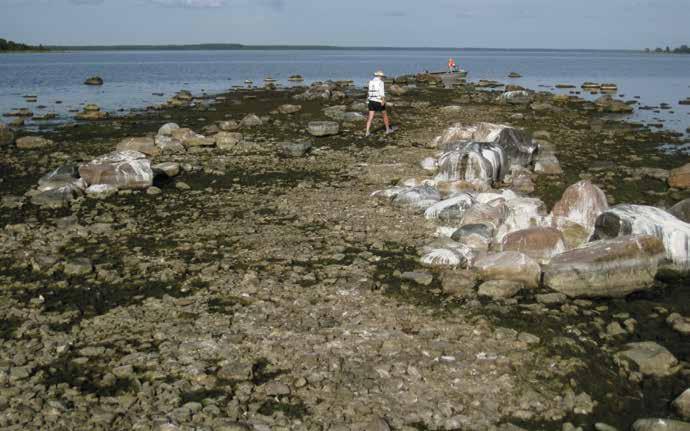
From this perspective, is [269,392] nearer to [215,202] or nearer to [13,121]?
[215,202]

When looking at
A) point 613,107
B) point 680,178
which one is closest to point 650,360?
point 680,178

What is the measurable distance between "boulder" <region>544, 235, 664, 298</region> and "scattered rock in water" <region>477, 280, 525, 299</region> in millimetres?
522

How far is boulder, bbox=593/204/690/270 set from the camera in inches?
353

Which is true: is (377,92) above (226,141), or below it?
above

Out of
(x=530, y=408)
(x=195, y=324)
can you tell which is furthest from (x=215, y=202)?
(x=530, y=408)

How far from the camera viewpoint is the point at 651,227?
9172mm

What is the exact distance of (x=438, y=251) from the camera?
369 inches

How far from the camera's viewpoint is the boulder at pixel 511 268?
8398 mm

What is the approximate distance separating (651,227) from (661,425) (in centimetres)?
457

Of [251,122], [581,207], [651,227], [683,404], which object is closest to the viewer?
[683,404]

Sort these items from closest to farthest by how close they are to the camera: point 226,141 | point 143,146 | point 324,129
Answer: point 143,146 → point 226,141 → point 324,129

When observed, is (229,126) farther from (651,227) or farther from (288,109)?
(651,227)

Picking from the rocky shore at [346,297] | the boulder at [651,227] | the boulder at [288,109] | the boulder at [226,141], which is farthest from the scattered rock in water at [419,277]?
the boulder at [288,109]

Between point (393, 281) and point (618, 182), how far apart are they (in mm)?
8443
